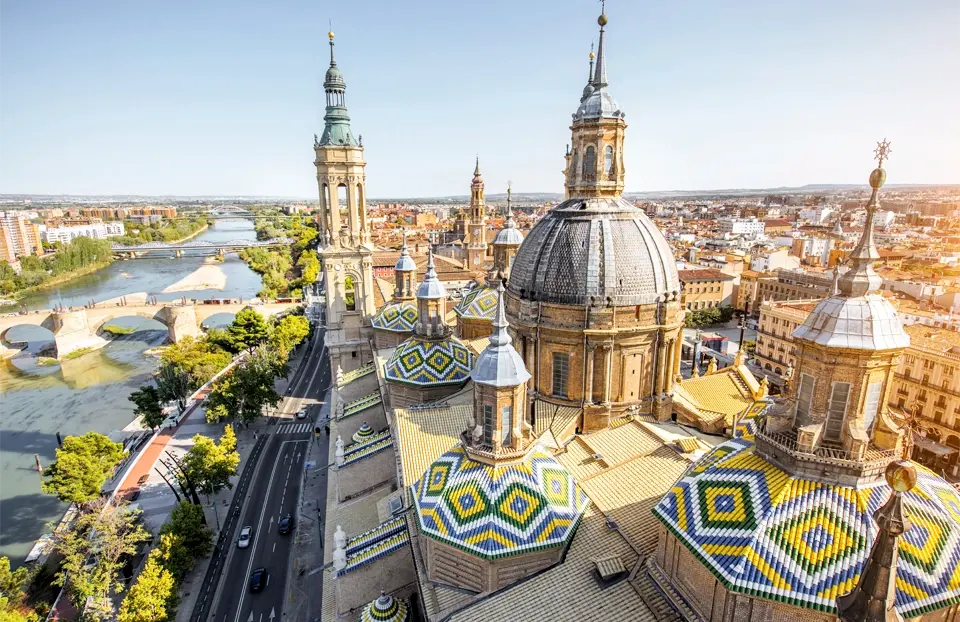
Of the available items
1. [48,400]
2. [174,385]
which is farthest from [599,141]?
[48,400]

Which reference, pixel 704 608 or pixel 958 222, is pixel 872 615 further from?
pixel 958 222

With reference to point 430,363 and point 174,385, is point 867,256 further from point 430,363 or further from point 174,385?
point 174,385

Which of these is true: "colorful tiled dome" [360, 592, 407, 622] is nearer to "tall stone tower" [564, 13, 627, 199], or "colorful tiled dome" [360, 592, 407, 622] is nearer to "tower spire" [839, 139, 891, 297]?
"tower spire" [839, 139, 891, 297]

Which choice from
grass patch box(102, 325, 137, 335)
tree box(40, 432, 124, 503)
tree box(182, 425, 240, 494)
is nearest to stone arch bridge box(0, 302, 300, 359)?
grass patch box(102, 325, 137, 335)

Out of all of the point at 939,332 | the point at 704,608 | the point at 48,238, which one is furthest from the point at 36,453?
the point at 48,238

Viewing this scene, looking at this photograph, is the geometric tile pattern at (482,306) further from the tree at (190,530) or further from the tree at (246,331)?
the tree at (246,331)
